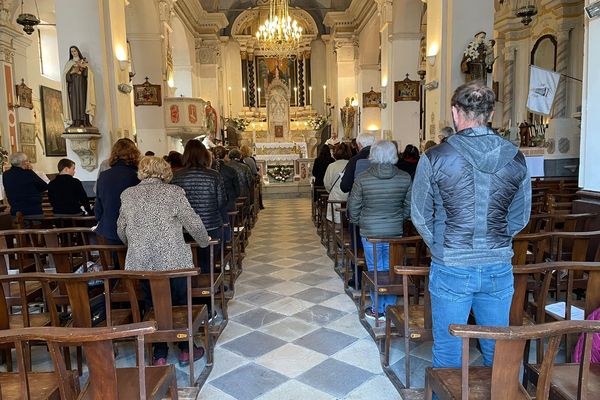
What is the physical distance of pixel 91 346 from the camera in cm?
159

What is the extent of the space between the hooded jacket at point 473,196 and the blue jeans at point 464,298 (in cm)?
5

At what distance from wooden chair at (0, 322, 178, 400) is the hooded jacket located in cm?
124

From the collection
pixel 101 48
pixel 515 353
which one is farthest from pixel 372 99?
pixel 515 353

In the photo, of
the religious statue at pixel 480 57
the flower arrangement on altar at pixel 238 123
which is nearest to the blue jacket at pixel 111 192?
the religious statue at pixel 480 57

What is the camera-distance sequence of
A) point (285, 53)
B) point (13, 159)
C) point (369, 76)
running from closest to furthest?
point (13, 159)
point (369, 76)
point (285, 53)

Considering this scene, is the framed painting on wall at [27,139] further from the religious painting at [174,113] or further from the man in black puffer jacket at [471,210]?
the man in black puffer jacket at [471,210]

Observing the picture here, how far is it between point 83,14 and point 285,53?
40.8ft

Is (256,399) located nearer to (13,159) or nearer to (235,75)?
(13,159)

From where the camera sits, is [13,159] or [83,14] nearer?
[13,159]

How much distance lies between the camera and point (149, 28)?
10.5 metres

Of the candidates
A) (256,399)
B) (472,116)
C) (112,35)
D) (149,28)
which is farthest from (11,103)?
(472,116)

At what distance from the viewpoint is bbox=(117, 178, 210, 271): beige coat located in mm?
2842

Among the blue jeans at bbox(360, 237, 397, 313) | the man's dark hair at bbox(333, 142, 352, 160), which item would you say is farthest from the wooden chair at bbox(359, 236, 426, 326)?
the man's dark hair at bbox(333, 142, 352, 160)

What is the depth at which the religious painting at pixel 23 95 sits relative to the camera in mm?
10039
